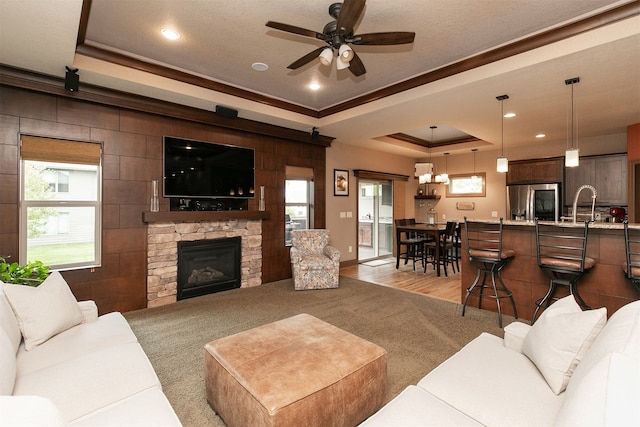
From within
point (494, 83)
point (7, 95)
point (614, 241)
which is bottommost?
point (614, 241)

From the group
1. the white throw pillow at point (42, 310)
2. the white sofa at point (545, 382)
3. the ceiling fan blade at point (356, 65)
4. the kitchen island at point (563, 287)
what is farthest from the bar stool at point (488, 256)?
the white throw pillow at point (42, 310)

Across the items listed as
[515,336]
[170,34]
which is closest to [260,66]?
[170,34]

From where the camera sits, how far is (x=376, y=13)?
2.66 meters

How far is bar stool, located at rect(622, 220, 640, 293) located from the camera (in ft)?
8.73

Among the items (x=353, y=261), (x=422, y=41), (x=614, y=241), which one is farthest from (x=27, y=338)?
(x=353, y=261)

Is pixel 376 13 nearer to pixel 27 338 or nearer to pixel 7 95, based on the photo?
pixel 27 338

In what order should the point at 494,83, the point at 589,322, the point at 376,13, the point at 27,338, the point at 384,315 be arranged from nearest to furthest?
the point at 589,322, the point at 27,338, the point at 376,13, the point at 494,83, the point at 384,315

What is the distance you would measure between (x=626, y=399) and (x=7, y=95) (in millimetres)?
4966

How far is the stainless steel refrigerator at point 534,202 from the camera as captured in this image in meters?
6.28

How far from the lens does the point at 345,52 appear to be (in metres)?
2.53

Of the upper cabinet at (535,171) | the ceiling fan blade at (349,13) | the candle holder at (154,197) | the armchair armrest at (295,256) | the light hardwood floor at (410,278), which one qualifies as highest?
the ceiling fan blade at (349,13)

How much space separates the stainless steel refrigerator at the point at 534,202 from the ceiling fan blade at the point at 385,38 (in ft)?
18.5

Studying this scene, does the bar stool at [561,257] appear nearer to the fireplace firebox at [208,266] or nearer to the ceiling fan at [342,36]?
the ceiling fan at [342,36]

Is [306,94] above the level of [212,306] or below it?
above
